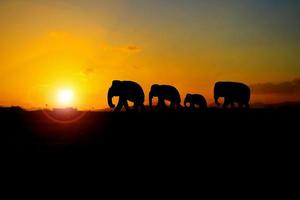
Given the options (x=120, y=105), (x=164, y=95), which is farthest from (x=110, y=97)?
(x=164, y=95)

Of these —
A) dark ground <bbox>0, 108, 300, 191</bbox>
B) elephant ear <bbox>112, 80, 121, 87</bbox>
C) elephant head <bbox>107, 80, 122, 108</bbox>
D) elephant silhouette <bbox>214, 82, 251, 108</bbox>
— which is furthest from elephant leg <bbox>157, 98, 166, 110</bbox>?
dark ground <bbox>0, 108, 300, 191</bbox>

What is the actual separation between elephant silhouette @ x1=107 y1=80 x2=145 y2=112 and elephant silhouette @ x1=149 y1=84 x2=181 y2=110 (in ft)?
11.6

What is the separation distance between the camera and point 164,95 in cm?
3319

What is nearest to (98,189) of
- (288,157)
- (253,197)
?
(253,197)

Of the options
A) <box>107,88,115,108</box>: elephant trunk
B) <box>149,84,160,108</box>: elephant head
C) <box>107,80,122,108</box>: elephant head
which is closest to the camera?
<box>107,88,115,108</box>: elephant trunk

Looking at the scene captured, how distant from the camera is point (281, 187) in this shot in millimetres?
6719

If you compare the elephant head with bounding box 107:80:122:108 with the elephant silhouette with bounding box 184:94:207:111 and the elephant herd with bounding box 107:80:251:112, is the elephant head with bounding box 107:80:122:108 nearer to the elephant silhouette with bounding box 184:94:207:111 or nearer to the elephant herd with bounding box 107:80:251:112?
the elephant herd with bounding box 107:80:251:112

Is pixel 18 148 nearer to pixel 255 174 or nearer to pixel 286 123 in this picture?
pixel 255 174

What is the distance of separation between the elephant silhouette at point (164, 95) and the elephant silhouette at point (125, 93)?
11.6 feet

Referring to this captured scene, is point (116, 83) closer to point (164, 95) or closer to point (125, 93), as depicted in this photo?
point (125, 93)

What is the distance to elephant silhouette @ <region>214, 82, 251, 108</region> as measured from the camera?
111 feet

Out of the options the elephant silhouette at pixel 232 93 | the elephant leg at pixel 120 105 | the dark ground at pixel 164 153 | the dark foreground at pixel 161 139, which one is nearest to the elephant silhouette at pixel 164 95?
the elephant silhouette at pixel 232 93

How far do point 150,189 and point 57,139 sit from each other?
19.6ft

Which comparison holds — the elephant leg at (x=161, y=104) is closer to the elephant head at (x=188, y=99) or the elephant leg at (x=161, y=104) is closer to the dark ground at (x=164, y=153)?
the elephant head at (x=188, y=99)
